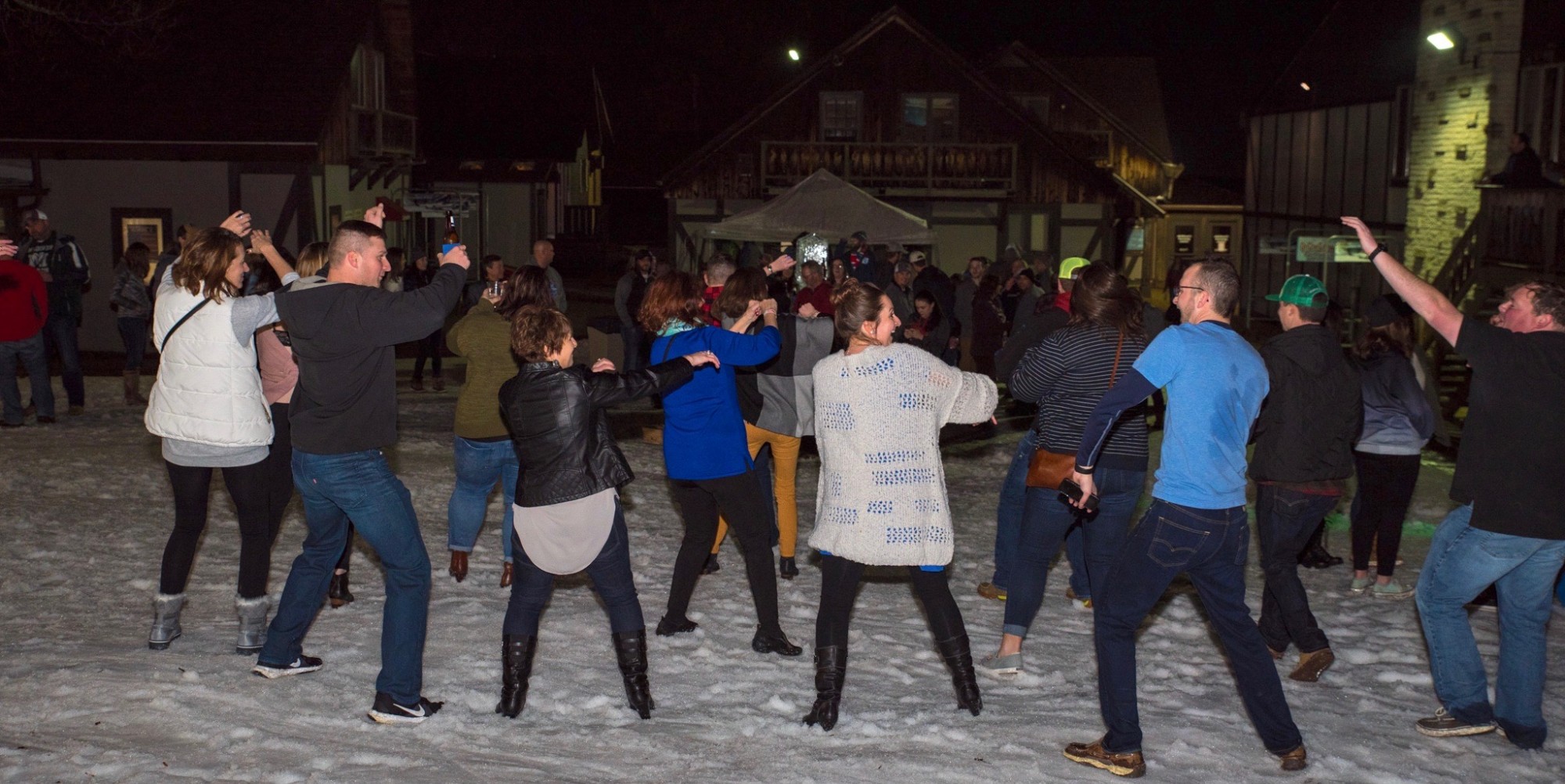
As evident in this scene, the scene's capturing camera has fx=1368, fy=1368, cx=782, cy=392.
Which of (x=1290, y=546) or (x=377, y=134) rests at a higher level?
(x=377, y=134)

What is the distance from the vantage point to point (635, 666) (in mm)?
5371

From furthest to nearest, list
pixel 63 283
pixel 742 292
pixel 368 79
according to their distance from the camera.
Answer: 1. pixel 368 79
2. pixel 63 283
3. pixel 742 292

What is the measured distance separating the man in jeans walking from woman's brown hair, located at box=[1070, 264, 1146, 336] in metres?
2.62

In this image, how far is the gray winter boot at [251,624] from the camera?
5.96 m

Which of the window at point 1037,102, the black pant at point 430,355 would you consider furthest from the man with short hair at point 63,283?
the window at point 1037,102

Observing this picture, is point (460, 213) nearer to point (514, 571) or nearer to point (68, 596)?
point (68, 596)

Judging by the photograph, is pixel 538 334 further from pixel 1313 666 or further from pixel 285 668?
pixel 1313 666

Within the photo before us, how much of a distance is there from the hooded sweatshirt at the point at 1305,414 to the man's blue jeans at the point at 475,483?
12.2 feet

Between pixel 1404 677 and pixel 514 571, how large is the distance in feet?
13.1

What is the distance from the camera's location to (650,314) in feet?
20.5

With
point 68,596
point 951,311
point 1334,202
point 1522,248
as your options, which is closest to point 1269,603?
point 68,596

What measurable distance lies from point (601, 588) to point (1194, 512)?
2.24 meters

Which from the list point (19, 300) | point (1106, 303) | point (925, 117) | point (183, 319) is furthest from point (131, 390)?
point (925, 117)

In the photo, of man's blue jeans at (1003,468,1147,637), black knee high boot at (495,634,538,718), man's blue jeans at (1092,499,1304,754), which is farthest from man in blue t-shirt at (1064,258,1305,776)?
black knee high boot at (495,634,538,718)
